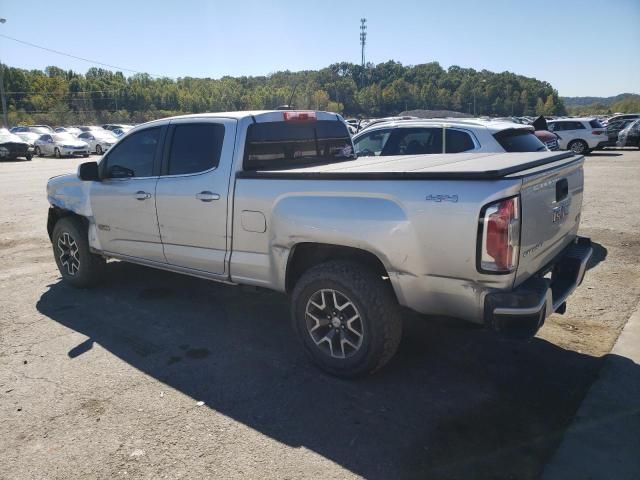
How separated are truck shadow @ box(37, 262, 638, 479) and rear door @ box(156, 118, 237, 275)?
705 mm

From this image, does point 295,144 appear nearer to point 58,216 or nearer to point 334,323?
point 334,323

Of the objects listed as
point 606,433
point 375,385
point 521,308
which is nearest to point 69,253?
point 375,385

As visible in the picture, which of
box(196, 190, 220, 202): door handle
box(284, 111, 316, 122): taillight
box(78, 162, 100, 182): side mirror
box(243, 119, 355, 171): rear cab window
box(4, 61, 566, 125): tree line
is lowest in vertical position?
box(196, 190, 220, 202): door handle

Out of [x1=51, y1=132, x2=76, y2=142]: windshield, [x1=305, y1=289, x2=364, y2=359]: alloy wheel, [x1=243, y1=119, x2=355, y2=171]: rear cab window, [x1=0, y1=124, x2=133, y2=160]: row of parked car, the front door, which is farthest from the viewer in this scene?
[x1=51, y1=132, x2=76, y2=142]: windshield

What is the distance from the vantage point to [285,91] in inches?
4161

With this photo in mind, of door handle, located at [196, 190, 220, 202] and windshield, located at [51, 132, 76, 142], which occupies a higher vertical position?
door handle, located at [196, 190, 220, 202]

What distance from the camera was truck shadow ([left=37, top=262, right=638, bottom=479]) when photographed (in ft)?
9.16

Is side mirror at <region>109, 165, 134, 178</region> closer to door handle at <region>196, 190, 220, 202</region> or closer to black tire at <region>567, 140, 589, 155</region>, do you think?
door handle at <region>196, 190, 220, 202</region>

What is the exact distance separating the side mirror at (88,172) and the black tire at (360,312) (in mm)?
2879

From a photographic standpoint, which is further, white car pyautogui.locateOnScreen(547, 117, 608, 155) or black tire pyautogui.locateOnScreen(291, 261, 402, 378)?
white car pyautogui.locateOnScreen(547, 117, 608, 155)

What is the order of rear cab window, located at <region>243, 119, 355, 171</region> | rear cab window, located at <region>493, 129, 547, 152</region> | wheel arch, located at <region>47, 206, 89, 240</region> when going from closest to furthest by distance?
rear cab window, located at <region>243, 119, 355, 171</region>
wheel arch, located at <region>47, 206, 89, 240</region>
rear cab window, located at <region>493, 129, 547, 152</region>

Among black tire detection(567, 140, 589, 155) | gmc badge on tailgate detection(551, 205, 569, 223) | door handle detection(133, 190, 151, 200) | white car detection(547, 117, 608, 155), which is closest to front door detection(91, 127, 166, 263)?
door handle detection(133, 190, 151, 200)

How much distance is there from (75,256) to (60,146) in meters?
26.4

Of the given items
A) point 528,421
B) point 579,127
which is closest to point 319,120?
point 528,421
